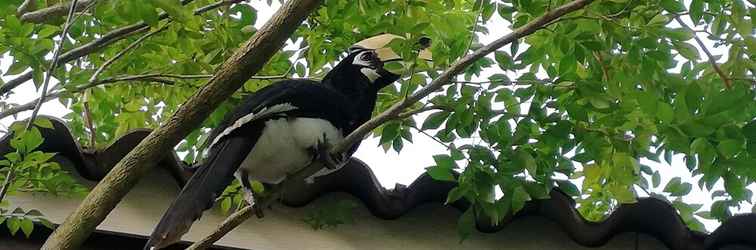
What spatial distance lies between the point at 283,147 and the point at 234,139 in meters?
0.20

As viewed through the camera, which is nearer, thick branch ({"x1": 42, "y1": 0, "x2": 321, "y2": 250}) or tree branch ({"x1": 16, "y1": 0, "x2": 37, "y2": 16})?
thick branch ({"x1": 42, "y1": 0, "x2": 321, "y2": 250})

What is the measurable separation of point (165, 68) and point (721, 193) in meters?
1.76

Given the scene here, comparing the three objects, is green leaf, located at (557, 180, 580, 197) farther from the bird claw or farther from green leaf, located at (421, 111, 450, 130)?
the bird claw

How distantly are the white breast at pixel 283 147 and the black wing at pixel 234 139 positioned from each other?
28 mm

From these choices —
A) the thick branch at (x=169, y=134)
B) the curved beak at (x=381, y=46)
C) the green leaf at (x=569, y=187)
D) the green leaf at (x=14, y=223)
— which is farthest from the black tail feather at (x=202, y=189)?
the green leaf at (x=569, y=187)

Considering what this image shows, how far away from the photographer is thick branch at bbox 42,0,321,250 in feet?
6.51

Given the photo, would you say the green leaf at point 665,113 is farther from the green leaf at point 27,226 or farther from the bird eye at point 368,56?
the green leaf at point 27,226

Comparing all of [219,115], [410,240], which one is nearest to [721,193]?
[410,240]

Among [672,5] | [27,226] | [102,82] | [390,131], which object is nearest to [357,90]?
[390,131]

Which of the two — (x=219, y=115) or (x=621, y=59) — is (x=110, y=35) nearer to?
(x=219, y=115)

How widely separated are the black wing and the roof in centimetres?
18

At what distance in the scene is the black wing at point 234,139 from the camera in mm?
2154

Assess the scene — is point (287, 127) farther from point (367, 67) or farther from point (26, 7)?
point (26, 7)

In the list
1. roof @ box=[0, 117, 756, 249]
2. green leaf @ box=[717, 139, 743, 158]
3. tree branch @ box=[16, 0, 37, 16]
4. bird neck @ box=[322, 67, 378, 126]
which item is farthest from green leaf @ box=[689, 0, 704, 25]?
tree branch @ box=[16, 0, 37, 16]
